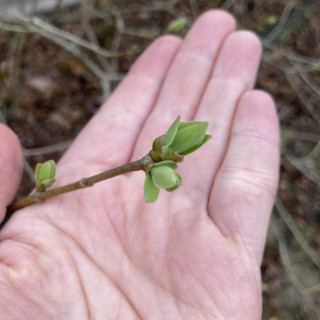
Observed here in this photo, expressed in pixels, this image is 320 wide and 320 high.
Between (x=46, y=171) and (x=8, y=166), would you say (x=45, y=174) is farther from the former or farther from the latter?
(x=8, y=166)

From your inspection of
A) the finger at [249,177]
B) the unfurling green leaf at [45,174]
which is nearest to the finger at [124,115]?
the unfurling green leaf at [45,174]

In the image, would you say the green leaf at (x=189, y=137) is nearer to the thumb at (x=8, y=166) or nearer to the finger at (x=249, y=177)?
the finger at (x=249, y=177)

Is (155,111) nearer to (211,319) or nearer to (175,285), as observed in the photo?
(175,285)

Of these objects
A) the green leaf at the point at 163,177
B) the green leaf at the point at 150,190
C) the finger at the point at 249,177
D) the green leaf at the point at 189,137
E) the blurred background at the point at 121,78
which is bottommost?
the blurred background at the point at 121,78

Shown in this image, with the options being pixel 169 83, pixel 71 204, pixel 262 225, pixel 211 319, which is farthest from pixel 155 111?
pixel 211 319

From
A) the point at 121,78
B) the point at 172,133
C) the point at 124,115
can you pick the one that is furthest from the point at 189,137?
the point at 121,78

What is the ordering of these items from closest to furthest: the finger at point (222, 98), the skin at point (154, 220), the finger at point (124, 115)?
1. the skin at point (154, 220)
2. the finger at point (222, 98)
3. the finger at point (124, 115)
